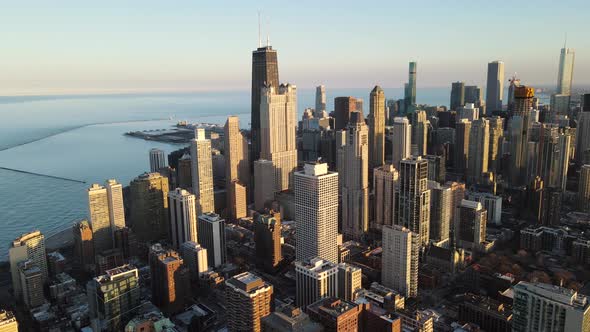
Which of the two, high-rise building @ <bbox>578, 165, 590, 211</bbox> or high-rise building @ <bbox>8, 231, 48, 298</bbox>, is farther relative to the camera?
high-rise building @ <bbox>578, 165, 590, 211</bbox>

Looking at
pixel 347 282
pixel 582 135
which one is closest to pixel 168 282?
pixel 347 282

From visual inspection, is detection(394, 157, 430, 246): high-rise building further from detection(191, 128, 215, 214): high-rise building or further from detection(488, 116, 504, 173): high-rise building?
detection(488, 116, 504, 173): high-rise building

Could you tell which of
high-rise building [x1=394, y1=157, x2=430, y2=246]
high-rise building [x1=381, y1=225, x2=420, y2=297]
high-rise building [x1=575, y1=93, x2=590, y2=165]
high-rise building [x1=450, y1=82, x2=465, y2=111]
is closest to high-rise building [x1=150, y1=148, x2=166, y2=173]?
high-rise building [x1=394, y1=157, x2=430, y2=246]

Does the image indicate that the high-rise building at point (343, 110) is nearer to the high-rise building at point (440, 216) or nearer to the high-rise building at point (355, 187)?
the high-rise building at point (355, 187)

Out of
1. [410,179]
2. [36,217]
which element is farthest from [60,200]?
[410,179]

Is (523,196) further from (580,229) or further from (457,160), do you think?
(457,160)

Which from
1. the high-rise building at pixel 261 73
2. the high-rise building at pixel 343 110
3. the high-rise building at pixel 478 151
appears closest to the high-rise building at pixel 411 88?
the high-rise building at pixel 343 110
